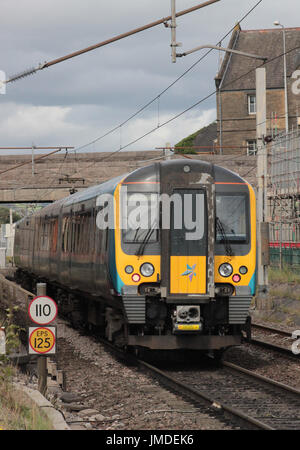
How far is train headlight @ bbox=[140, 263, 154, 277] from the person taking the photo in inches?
508

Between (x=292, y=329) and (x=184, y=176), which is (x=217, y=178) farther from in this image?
(x=292, y=329)

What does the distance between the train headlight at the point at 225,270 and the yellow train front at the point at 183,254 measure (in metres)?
0.02

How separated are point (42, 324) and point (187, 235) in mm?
3531

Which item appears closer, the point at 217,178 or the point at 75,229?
the point at 217,178

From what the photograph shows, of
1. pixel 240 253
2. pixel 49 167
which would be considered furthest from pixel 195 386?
pixel 49 167

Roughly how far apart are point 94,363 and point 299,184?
19.5 metres

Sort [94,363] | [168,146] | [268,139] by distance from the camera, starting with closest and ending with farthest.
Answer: [94,363] → [268,139] → [168,146]

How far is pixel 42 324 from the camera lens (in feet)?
33.1

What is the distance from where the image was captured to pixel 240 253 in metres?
13.2

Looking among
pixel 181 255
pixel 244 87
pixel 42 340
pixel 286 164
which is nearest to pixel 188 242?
pixel 181 255

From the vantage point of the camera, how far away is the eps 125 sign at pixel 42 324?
1005cm

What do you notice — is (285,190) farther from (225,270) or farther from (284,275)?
(225,270)

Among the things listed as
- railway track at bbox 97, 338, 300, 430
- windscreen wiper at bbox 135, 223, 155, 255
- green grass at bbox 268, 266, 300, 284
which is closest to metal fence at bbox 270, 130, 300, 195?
green grass at bbox 268, 266, 300, 284
